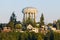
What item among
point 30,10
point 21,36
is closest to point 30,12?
point 30,10

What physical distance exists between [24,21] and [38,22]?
22.2 ft

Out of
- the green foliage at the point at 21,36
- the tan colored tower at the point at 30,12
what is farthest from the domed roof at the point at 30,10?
the green foliage at the point at 21,36

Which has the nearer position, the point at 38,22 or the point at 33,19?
the point at 33,19

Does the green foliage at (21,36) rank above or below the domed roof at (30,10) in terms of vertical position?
below

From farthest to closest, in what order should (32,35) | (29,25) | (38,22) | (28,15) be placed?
(38,22) < (28,15) < (29,25) < (32,35)

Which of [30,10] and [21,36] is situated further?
[30,10]

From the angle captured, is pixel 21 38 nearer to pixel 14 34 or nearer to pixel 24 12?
pixel 14 34

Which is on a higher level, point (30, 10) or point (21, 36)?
point (30, 10)

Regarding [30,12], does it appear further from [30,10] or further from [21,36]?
[21,36]

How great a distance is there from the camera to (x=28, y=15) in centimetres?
7238

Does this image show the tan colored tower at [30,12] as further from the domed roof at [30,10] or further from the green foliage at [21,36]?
the green foliage at [21,36]

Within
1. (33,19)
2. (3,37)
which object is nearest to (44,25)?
(33,19)

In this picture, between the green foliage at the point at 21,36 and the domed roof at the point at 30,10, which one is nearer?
the green foliage at the point at 21,36

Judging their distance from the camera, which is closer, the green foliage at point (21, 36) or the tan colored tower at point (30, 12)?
the green foliage at point (21, 36)
